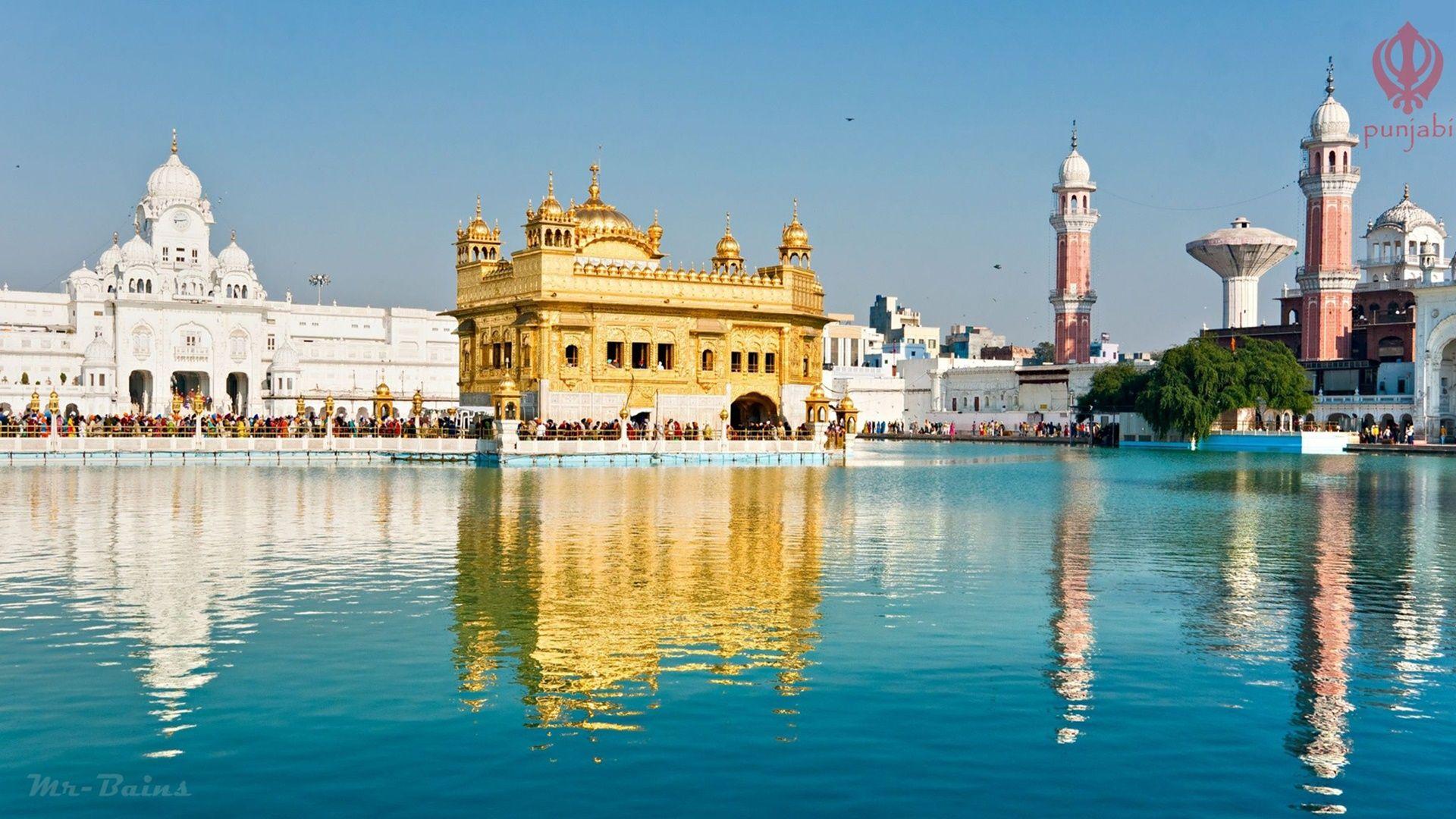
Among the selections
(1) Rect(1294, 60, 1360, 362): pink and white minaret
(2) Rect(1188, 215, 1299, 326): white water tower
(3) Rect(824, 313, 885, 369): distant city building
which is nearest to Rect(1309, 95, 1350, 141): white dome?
(1) Rect(1294, 60, 1360, 362): pink and white minaret

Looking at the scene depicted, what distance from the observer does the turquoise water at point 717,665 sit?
812cm

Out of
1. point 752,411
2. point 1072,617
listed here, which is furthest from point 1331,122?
point 1072,617

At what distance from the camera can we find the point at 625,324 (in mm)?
44156

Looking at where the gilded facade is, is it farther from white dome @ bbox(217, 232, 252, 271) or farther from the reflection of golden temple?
white dome @ bbox(217, 232, 252, 271)

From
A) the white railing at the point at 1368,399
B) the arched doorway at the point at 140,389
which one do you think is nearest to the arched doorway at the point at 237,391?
the arched doorway at the point at 140,389

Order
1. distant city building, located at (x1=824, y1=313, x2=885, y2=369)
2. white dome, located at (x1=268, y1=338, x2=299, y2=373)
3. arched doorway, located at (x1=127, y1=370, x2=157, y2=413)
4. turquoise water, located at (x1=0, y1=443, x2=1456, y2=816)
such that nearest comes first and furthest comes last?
1. turquoise water, located at (x1=0, y1=443, x2=1456, y2=816)
2. arched doorway, located at (x1=127, y1=370, x2=157, y2=413)
3. white dome, located at (x1=268, y1=338, x2=299, y2=373)
4. distant city building, located at (x1=824, y1=313, x2=885, y2=369)

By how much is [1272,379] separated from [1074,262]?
36.0 m

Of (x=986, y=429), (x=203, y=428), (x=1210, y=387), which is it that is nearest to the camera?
(x=203, y=428)

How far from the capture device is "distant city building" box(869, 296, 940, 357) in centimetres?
13788

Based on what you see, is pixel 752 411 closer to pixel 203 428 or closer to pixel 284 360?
pixel 203 428

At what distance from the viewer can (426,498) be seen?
25984 mm

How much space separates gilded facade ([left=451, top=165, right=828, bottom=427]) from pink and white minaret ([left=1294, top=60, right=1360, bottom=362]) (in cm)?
4091

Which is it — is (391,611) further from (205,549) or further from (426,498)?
(426,498)

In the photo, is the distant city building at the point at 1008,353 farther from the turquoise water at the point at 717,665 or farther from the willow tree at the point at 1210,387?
the turquoise water at the point at 717,665
